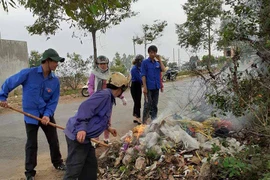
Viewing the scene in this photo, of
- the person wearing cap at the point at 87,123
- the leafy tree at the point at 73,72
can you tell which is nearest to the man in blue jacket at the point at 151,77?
the person wearing cap at the point at 87,123

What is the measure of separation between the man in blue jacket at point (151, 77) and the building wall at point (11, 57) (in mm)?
11143

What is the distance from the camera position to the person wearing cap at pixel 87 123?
3.00 m

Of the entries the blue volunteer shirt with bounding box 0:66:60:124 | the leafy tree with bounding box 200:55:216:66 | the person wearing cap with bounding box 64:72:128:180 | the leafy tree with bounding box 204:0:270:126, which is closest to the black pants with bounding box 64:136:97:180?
the person wearing cap with bounding box 64:72:128:180

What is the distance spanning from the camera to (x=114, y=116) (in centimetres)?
871

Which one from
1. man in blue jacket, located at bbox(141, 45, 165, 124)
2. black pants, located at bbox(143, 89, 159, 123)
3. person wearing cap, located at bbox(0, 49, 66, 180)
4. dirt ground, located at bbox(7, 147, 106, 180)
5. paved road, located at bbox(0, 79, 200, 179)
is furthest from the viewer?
black pants, located at bbox(143, 89, 159, 123)

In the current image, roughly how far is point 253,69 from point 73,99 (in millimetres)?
10613

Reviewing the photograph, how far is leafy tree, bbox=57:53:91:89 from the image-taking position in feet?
53.8

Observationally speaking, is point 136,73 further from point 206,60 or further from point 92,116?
point 92,116

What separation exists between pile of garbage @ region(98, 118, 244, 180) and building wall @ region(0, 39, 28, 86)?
12361 mm

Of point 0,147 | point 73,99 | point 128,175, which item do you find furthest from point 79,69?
point 128,175

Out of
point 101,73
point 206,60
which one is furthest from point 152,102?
point 206,60

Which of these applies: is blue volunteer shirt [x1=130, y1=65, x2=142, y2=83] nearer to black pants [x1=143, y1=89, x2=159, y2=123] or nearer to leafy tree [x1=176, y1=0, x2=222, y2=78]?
black pants [x1=143, y1=89, x2=159, y2=123]

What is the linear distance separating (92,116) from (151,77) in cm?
311

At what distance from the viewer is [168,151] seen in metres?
3.97
